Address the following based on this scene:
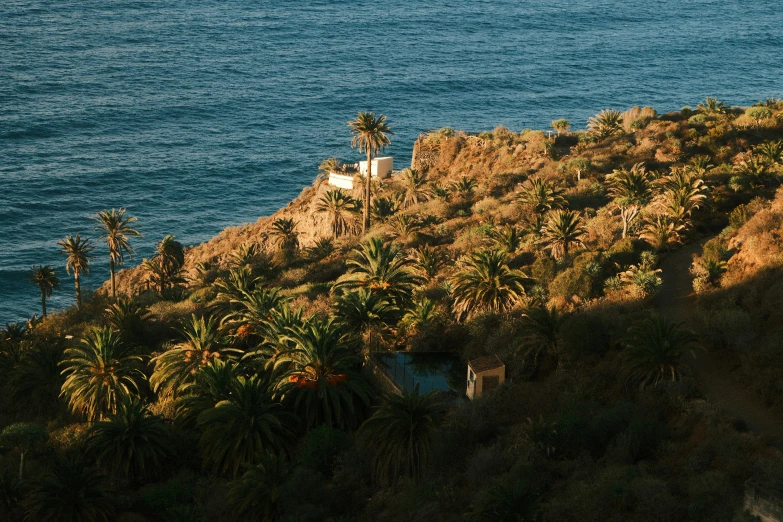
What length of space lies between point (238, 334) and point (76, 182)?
8753 cm

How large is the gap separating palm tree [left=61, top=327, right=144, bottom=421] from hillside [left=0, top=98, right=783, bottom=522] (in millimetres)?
123

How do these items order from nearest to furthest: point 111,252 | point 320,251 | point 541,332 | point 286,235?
point 541,332
point 111,252
point 320,251
point 286,235

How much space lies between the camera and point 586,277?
4919cm

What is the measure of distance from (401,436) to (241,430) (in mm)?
7996

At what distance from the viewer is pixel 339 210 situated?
85.9 metres

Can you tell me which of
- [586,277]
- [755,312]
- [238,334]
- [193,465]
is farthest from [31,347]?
[755,312]

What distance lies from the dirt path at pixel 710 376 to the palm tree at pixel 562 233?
7.06 meters

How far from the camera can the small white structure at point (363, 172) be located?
93.7m

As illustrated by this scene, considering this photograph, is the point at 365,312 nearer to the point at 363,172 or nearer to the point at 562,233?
the point at 562,233

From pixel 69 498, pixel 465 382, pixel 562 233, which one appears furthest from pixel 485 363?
pixel 69 498

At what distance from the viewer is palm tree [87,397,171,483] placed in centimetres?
4216

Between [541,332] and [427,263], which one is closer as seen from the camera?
[541,332]

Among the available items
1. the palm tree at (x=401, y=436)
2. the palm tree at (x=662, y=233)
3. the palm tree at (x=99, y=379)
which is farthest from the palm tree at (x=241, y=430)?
the palm tree at (x=662, y=233)

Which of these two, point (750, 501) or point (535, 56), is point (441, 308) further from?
point (535, 56)
